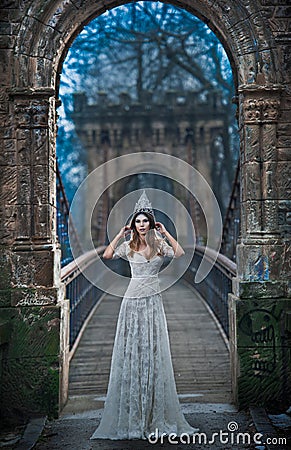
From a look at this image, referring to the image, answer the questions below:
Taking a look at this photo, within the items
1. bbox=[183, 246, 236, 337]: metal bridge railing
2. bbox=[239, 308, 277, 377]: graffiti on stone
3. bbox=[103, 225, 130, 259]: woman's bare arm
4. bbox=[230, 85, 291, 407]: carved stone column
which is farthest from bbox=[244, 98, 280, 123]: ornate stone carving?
bbox=[183, 246, 236, 337]: metal bridge railing

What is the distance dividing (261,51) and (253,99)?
17.2 inches

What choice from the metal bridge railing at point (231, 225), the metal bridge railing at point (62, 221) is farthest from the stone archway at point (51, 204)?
the metal bridge railing at point (231, 225)

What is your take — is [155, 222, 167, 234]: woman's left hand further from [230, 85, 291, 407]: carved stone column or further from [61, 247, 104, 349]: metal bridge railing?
[61, 247, 104, 349]: metal bridge railing

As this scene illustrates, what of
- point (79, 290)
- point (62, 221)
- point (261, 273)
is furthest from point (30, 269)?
point (79, 290)

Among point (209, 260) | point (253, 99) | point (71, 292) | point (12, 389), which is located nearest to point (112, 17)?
point (209, 260)

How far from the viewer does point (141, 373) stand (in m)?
4.69

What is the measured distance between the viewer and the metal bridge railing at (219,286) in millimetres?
7953

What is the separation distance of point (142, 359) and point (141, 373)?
0.11 metres

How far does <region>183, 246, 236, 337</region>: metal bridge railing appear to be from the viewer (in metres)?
7.95

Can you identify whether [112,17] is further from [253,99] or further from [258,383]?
[258,383]
